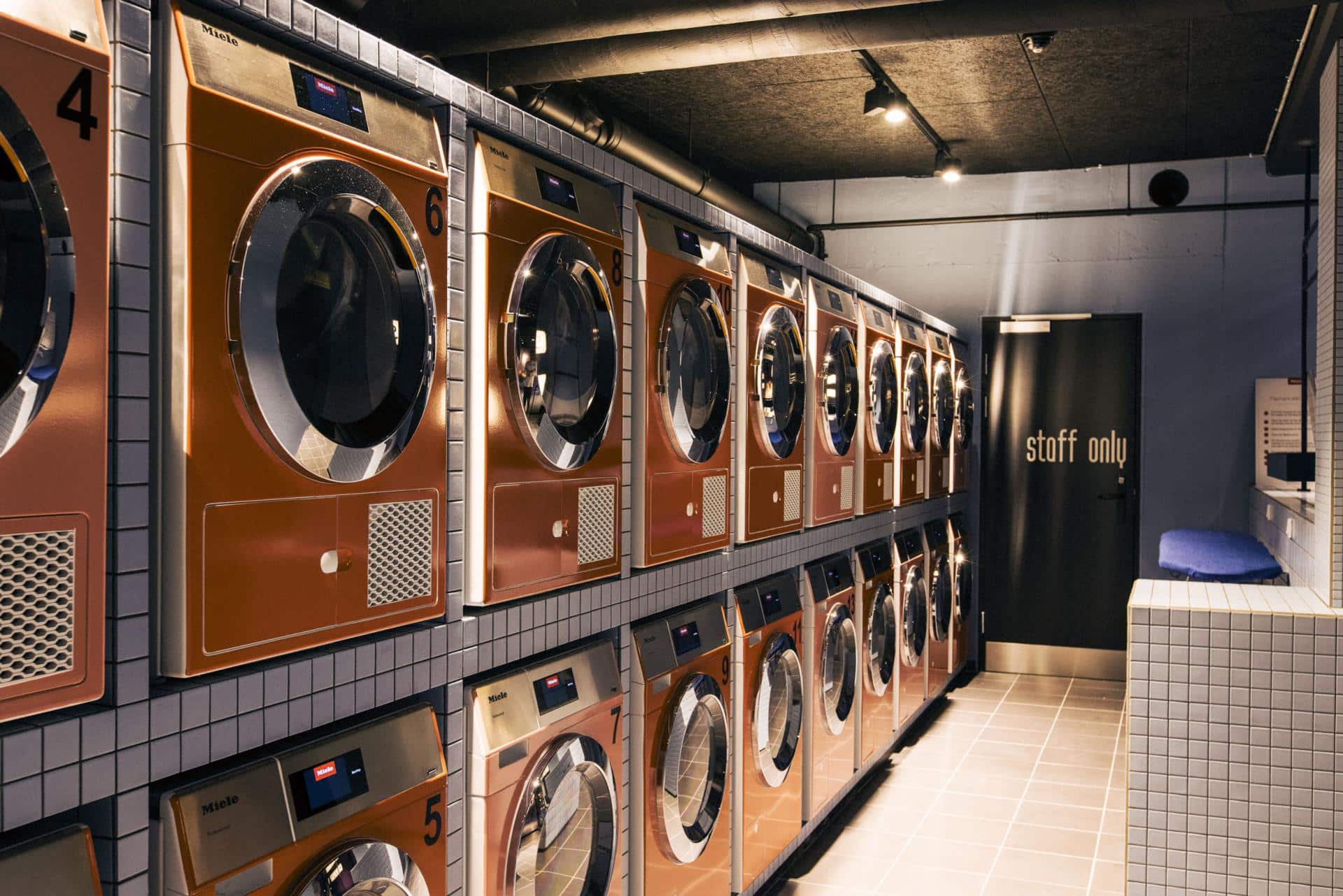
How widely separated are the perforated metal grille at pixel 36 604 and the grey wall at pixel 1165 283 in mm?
6979

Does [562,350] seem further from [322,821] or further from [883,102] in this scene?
[883,102]

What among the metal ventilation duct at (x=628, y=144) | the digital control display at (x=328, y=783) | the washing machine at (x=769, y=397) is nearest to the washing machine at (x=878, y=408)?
the metal ventilation duct at (x=628, y=144)

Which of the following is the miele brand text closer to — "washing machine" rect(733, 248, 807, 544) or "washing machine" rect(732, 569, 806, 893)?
"washing machine" rect(733, 248, 807, 544)

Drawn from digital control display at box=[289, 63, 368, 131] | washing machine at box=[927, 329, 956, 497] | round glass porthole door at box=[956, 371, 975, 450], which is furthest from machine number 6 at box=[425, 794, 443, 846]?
round glass porthole door at box=[956, 371, 975, 450]

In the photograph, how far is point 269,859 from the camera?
144 centimetres

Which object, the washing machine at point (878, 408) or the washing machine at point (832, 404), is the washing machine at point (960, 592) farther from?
the washing machine at point (832, 404)

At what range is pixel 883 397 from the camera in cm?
486

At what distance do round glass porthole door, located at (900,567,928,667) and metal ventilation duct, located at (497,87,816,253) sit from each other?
1983mm

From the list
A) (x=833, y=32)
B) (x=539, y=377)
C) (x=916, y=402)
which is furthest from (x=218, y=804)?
(x=916, y=402)

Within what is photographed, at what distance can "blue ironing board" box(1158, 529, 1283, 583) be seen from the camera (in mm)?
4270

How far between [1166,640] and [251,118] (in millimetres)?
2381

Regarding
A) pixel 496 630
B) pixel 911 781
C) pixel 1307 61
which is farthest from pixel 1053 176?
pixel 496 630

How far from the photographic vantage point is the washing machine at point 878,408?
178 inches

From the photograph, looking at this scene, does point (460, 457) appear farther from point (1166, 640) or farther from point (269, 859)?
point (1166, 640)
